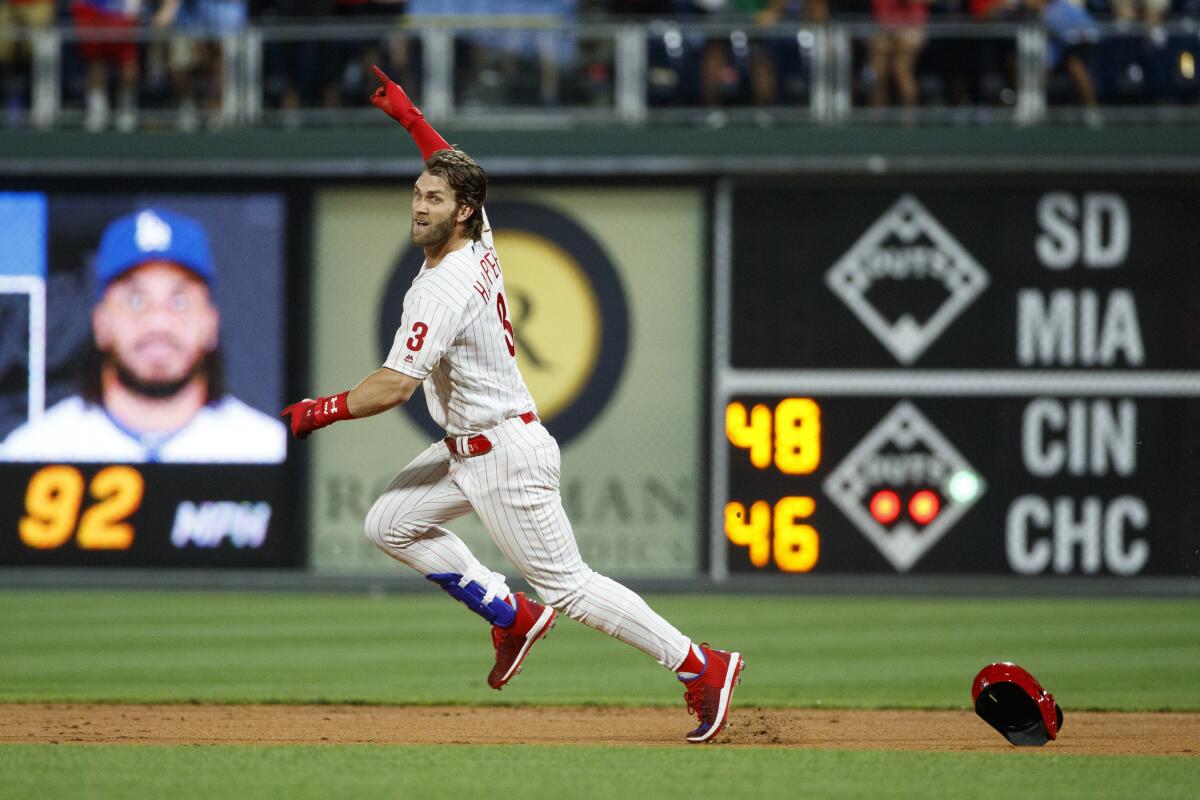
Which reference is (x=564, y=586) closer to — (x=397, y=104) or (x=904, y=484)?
(x=397, y=104)

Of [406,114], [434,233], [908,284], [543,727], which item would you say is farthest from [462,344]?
[908,284]

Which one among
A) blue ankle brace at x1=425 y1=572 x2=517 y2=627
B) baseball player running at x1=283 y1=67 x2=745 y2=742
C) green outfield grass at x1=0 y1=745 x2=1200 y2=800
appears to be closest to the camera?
green outfield grass at x1=0 y1=745 x2=1200 y2=800

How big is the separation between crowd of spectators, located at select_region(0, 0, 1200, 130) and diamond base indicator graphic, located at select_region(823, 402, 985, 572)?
2591 millimetres

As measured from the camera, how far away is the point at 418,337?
5.88 m

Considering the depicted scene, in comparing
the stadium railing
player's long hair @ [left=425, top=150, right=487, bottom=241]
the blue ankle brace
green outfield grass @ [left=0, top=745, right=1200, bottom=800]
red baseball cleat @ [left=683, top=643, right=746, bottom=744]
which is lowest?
green outfield grass @ [left=0, top=745, right=1200, bottom=800]

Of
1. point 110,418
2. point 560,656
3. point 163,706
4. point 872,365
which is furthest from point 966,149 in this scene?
point 163,706

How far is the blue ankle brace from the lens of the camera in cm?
640

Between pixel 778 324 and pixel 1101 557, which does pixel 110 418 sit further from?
pixel 1101 557

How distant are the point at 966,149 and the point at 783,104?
144 cm

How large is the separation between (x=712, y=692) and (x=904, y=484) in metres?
7.11

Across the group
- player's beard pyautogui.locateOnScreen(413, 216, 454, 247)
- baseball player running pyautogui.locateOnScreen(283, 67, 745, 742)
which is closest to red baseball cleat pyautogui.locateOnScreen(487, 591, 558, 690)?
baseball player running pyautogui.locateOnScreen(283, 67, 745, 742)

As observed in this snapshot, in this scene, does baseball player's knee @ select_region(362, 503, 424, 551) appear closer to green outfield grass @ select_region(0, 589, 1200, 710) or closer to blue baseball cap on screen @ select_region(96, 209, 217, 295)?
green outfield grass @ select_region(0, 589, 1200, 710)

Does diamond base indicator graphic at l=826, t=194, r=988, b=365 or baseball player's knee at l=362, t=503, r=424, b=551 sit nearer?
baseball player's knee at l=362, t=503, r=424, b=551

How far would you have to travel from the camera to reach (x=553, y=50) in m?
13.5
